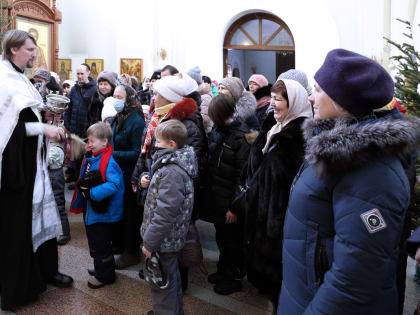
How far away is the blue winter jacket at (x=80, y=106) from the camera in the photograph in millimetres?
6000

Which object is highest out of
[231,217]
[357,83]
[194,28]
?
[194,28]

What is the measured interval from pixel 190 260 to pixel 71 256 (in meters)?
1.70

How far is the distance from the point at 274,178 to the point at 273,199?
0.12m

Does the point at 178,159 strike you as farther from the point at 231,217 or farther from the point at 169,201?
the point at 231,217

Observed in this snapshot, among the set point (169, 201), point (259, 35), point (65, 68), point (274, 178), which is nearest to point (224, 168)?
point (169, 201)

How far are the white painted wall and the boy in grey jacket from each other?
7213 mm

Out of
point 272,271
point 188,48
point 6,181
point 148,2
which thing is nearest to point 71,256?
point 6,181

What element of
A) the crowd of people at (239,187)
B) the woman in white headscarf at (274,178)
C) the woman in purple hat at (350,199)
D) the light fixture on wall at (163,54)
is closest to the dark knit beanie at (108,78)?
the crowd of people at (239,187)

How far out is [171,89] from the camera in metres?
3.29

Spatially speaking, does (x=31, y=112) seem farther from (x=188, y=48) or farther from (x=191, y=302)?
(x=188, y=48)

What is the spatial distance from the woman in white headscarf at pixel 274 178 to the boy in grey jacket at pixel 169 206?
411 millimetres

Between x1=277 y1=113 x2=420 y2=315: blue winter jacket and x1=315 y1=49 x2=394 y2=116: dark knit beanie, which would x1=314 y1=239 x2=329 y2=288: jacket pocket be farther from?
x1=315 y1=49 x2=394 y2=116: dark knit beanie

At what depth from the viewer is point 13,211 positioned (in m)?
2.99

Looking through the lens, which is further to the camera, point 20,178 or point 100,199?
point 100,199
